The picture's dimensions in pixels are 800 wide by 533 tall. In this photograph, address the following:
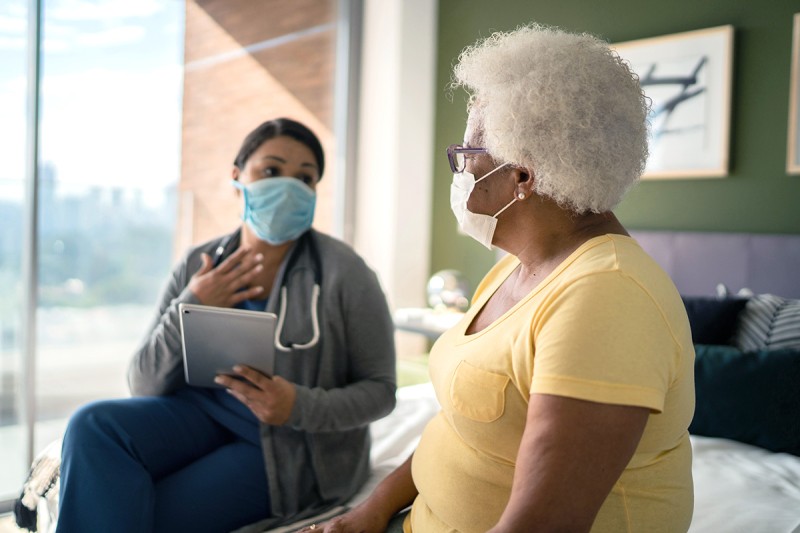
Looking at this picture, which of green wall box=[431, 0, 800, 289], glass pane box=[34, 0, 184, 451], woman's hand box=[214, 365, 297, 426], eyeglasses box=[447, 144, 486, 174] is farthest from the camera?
glass pane box=[34, 0, 184, 451]

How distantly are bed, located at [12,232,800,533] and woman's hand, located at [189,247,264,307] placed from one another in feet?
1.63

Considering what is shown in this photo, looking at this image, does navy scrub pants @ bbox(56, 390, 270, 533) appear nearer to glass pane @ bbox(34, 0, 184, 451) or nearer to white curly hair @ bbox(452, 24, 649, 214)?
white curly hair @ bbox(452, 24, 649, 214)

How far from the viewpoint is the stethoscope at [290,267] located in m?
1.54

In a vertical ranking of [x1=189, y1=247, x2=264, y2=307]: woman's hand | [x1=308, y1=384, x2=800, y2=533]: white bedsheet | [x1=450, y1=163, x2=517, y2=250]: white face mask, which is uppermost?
[x1=450, y1=163, x2=517, y2=250]: white face mask

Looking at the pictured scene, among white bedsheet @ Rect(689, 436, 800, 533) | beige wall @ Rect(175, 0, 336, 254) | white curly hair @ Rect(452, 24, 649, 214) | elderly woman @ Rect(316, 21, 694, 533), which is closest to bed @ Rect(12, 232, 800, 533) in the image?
white bedsheet @ Rect(689, 436, 800, 533)

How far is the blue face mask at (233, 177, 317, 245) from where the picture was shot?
5.51ft

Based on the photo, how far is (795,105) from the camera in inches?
96.0

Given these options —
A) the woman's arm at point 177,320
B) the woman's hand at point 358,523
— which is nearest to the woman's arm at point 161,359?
the woman's arm at point 177,320

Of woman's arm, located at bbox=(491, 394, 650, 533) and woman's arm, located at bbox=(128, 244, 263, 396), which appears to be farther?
woman's arm, located at bbox=(128, 244, 263, 396)

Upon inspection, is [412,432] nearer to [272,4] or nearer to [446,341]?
[446,341]

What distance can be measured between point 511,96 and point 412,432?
1.26 meters

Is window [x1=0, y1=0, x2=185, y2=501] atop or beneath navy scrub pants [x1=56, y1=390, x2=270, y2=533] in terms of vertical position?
atop


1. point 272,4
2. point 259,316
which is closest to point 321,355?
point 259,316

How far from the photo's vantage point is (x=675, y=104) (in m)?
2.73
